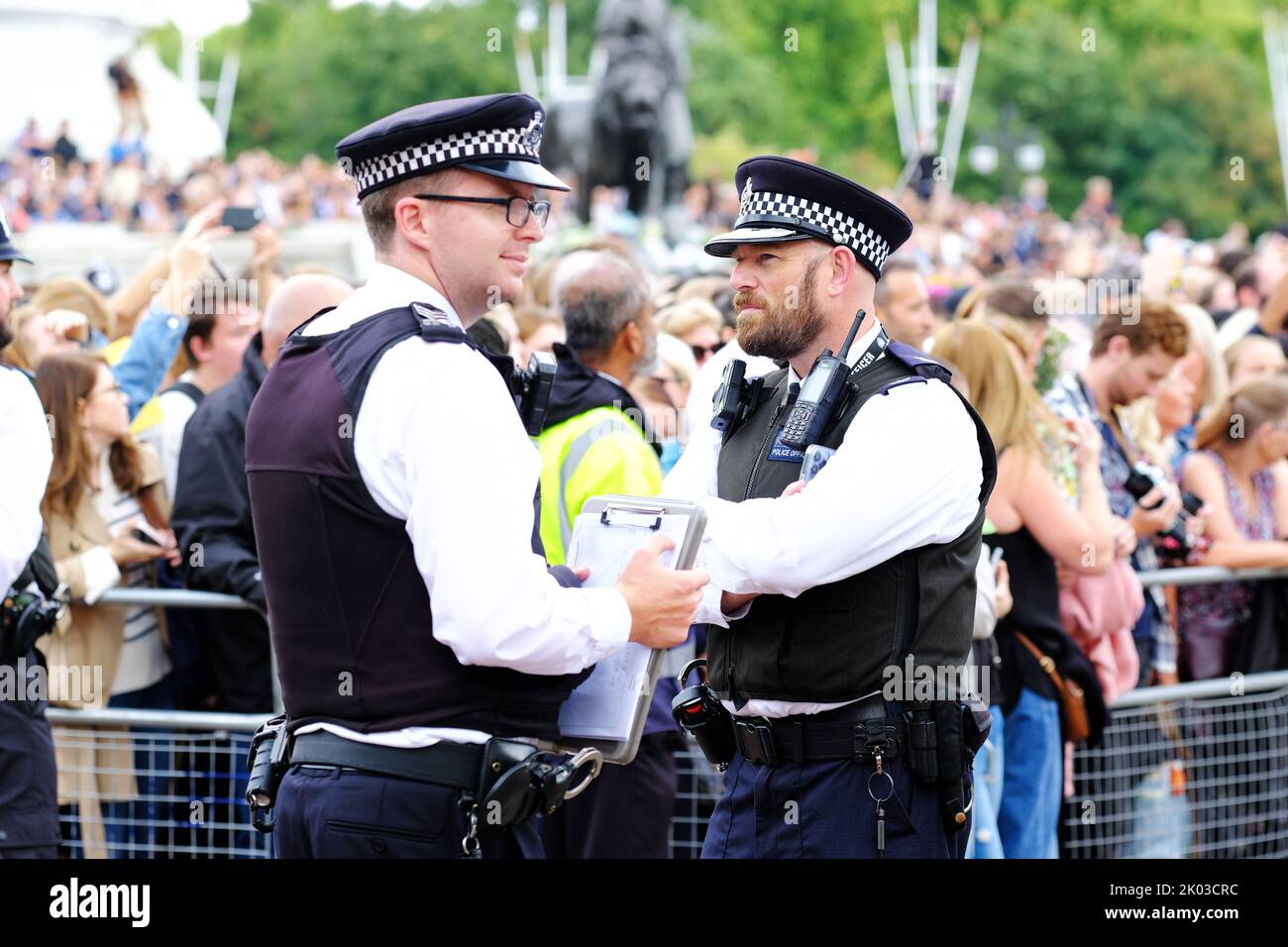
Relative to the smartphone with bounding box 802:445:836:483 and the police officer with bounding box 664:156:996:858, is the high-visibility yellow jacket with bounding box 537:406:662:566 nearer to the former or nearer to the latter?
the police officer with bounding box 664:156:996:858

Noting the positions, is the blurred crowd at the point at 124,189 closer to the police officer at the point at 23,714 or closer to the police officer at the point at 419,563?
the police officer at the point at 23,714

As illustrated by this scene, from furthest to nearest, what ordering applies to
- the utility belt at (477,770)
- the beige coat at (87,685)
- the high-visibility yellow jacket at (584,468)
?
the beige coat at (87,685)
the high-visibility yellow jacket at (584,468)
the utility belt at (477,770)

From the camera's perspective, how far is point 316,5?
7750cm

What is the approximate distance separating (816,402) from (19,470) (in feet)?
6.02

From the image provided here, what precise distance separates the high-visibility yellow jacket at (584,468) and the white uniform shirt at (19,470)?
5.02 feet

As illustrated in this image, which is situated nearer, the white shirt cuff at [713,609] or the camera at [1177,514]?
the white shirt cuff at [713,609]

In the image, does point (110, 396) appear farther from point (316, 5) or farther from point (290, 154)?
point (316, 5)

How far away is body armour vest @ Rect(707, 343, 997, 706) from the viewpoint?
3627 mm

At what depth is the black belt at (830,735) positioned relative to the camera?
365cm

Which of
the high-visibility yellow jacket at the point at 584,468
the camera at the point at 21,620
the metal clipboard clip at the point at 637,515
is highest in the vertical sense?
the high-visibility yellow jacket at the point at 584,468

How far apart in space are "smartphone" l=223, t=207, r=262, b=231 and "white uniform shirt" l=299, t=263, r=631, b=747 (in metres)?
3.47

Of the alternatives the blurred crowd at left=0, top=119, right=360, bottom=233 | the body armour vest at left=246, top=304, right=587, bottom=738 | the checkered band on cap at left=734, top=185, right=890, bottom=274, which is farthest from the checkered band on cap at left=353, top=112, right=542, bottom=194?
the blurred crowd at left=0, top=119, right=360, bottom=233

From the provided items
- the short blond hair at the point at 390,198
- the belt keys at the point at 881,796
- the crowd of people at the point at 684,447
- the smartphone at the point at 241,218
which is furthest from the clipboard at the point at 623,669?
the smartphone at the point at 241,218
